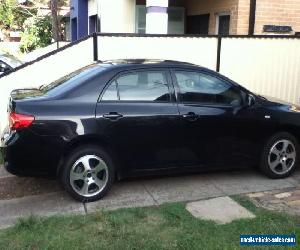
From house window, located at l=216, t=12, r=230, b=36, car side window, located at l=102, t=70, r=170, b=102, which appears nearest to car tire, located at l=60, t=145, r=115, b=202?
car side window, located at l=102, t=70, r=170, b=102

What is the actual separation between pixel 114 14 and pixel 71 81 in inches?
321

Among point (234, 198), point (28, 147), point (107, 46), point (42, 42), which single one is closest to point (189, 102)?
point (234, 198)

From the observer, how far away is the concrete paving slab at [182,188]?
5.88 m

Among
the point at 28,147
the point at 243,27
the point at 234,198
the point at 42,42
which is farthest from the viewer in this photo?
the point at 42,42

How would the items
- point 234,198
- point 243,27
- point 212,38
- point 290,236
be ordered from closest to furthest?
point 290,236, point 234,198, point 212,38, point 243,27

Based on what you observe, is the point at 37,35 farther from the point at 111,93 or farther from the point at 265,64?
the point at 111,93

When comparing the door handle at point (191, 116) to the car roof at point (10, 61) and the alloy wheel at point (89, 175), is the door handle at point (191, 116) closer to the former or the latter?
the alloy wheel at point (89, 175)

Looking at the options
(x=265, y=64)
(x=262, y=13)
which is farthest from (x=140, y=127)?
(x=262, y=13)

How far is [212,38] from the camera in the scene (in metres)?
8.91

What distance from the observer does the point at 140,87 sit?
589 cm

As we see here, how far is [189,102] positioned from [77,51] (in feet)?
9.54

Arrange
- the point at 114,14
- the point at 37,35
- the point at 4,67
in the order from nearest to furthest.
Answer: the point at 4,67 → the point at 114,14 → the point at 37,35

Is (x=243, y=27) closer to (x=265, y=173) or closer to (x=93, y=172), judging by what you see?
(x=265, y=173)

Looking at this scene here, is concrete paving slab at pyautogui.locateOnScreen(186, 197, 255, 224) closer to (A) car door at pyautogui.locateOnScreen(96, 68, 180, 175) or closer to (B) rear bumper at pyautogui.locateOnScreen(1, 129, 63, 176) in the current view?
(A) car door at pyautogui.locateOnScreen(96, 68, 180, 175)
